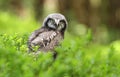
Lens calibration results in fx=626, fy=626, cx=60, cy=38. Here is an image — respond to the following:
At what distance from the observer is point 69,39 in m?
9.31

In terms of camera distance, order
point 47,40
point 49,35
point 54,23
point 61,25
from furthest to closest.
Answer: point 61,25, point 54,23, point 49,35, point 47,40

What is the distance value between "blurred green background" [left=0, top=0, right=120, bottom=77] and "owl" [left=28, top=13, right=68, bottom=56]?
10 cm

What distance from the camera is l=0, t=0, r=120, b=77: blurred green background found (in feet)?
17.0

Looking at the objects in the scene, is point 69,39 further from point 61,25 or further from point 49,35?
point 49,35

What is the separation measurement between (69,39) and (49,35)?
2.21m

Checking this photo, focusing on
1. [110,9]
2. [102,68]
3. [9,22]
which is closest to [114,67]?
[102,68]

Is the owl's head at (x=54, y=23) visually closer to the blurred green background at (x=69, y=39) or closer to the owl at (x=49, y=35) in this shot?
the owl at (x=49, y=35)

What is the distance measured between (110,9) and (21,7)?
3.49m

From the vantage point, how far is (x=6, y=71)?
508cm

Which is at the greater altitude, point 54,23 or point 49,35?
point 54,23

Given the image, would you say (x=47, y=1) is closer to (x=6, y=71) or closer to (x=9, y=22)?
(x=9, y=22)

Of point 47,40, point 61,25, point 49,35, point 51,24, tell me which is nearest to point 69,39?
point 61,25

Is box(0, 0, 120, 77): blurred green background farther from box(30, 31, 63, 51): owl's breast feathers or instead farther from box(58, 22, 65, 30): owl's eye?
box(58, 22, 65, 30): owl's eye

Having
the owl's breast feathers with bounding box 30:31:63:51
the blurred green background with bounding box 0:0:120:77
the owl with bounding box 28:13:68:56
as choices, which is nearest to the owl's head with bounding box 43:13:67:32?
the owl with bounding box 28:13:68:56
